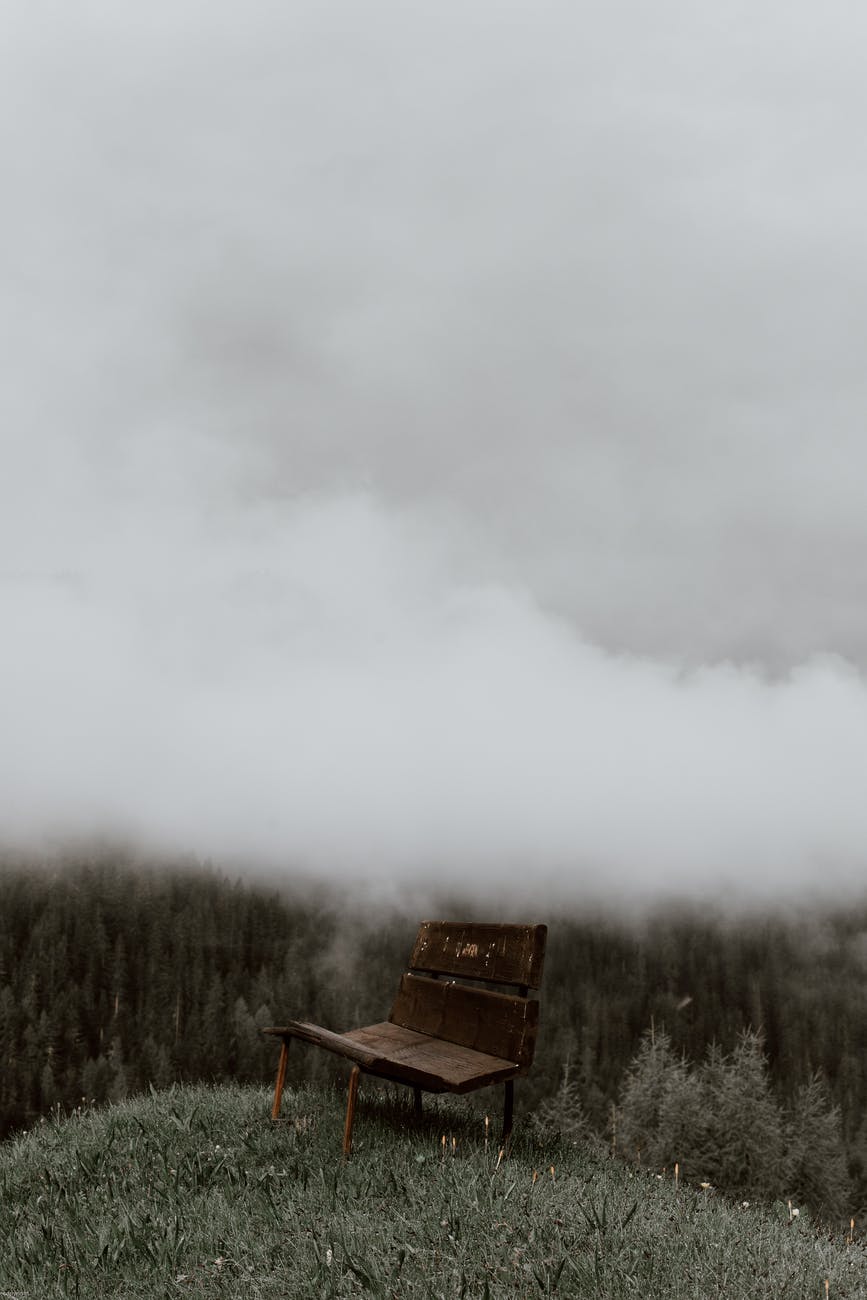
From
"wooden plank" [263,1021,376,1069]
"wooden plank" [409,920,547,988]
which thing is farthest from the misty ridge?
"wooden plank" [263,1021,376,1069]

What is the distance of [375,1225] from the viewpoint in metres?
4.59

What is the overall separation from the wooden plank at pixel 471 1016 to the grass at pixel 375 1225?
68cm

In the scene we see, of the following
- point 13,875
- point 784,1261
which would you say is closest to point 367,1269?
point 784,1261

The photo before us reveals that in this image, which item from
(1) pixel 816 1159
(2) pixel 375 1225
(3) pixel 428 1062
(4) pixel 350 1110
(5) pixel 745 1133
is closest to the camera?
(2) pixel 375 1225

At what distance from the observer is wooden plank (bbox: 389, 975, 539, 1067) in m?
6.87

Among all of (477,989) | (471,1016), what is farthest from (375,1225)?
(471,1016)

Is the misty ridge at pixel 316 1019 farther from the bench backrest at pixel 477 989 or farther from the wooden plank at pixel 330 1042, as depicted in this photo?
the wooden plank at pixel 330 1042

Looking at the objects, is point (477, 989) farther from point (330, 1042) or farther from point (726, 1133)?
point (726, 1133)

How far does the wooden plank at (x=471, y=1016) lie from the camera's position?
687cm

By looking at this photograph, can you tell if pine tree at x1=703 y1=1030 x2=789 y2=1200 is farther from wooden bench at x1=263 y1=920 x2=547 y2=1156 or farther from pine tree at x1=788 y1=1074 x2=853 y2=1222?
wooden bench at x1=263 y1=920 x2=547 y2=1156

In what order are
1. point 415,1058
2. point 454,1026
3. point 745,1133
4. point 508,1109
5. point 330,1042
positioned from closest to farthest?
point 330,1042 → point 415,1058 → point 508,1109 → point 454,1026 → point 745,1133

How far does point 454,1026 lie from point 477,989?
0.72 meters

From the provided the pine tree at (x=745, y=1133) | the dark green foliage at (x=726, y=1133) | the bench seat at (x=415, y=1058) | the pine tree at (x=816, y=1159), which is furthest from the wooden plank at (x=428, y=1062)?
the pine tree at (x=816, y=1159)

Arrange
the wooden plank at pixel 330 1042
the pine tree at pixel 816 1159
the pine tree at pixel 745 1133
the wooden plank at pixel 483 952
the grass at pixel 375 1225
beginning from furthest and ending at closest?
the pine tree at pixel 816 1159
the pine tree at pixel 745 1133
the wooden plank at pixel 483 952
the wooden plank at pixel 330 1042
the grass at pixel 375 1225
